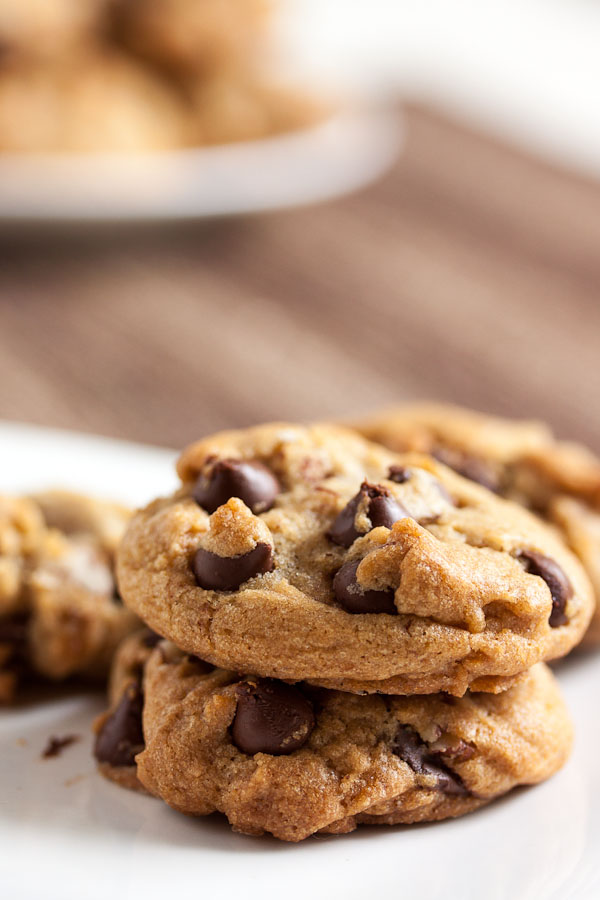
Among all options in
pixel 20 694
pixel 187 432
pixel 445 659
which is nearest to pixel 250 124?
pixel 187 432

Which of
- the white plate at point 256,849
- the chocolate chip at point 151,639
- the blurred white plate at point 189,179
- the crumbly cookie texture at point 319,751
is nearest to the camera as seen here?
the white plate at point 256,849

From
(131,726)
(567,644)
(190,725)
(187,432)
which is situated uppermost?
(567,644)

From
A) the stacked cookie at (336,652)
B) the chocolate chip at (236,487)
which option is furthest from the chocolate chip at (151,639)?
the chocolate chip at (236,487)

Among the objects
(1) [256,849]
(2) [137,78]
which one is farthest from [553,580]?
(2) [137,78]

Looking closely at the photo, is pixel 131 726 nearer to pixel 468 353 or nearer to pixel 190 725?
pixel 190 725

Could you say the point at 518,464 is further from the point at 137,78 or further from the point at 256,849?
the point at 137,78

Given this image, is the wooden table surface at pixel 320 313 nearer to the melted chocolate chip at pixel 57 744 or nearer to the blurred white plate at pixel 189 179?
the blurred white plate at pixel 189 179

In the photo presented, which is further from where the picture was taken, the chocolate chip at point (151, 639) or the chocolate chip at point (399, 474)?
the chocolate chip at point (151, 639)

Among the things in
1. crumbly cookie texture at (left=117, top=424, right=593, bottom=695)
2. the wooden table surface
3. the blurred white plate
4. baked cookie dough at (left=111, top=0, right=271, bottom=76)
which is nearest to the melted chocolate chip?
crumbly cookie texture at (left=117, top=424, right=593, bottom=695)

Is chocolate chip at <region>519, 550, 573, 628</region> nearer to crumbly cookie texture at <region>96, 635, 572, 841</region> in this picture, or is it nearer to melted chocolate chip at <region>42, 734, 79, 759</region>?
crumbly cookie texture at <region>96, 635, 572, 841</region>
